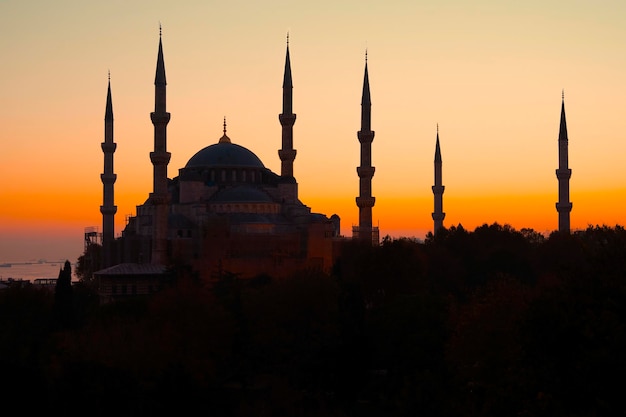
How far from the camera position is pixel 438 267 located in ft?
155

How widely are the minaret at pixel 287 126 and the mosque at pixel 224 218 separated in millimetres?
45

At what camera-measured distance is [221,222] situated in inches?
1857

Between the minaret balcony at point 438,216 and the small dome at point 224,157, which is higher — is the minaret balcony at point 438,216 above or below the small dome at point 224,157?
below

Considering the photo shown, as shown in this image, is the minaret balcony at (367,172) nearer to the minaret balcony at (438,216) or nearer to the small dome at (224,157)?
the small dome at (224,157)

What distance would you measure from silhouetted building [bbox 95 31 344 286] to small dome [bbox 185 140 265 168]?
5cm

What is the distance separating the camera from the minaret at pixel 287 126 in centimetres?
5218

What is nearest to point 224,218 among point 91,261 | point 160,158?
point 160,158

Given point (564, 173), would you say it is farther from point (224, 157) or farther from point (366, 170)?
point (224, 157)

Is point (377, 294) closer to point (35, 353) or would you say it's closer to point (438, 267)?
point (438, 267)

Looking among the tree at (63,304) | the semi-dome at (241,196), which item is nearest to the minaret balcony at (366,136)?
the semi-dome at (241,196)

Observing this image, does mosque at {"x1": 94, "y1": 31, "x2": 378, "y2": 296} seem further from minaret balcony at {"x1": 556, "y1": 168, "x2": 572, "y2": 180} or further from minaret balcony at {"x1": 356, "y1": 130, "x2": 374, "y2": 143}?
minaret balcony at {"x1": 556, "y1": 168, "x2": 572, "y2": 180}

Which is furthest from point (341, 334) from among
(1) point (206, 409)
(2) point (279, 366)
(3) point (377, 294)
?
(3) point (377, 294)

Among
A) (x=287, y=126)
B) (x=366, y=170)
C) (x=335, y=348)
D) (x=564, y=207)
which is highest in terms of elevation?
(x=287, y=126)

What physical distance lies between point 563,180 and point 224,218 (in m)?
15.4
